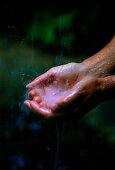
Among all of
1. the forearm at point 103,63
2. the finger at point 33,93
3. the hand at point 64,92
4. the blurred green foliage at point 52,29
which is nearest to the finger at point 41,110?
the hand at point 64,92

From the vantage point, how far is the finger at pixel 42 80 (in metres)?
1.27

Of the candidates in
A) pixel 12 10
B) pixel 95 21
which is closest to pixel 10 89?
pixel 12 10

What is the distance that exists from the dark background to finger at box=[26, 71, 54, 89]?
1.05 ft

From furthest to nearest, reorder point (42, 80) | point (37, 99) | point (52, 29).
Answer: point (52, 29)
point (42, 80)
point (37, 99)

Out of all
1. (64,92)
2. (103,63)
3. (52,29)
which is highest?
(103,63)

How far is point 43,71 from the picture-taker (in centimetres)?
184

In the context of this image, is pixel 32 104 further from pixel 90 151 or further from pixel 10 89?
pixel 10 89

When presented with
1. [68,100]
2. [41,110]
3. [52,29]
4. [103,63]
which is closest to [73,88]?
[68,100]

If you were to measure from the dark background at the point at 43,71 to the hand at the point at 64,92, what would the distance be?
347mm

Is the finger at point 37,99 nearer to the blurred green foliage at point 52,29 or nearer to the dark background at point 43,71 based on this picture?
the dark background at point 43,71

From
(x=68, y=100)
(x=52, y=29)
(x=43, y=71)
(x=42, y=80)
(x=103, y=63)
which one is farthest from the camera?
(x=52, y=29)

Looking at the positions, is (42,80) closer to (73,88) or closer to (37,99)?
(37,99)

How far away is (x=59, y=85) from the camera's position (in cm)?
132

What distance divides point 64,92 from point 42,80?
0.18m
